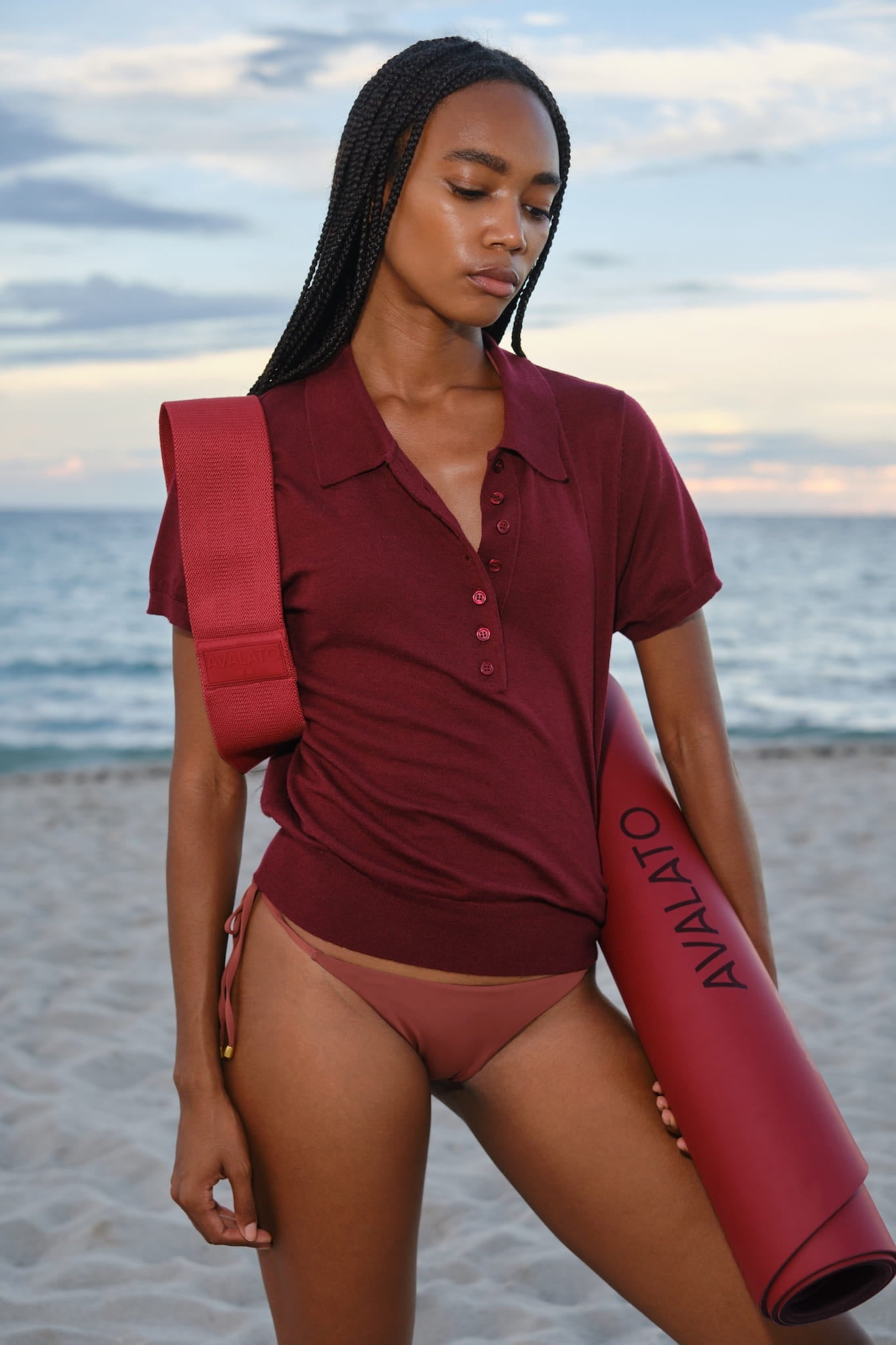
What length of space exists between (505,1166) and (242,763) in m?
0.65

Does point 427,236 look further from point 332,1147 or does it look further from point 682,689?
point 332,1147

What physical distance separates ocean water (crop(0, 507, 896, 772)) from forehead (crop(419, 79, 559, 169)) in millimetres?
10909

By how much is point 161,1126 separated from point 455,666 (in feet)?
9.99

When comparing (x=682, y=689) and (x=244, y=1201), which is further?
(x=682, y=689)

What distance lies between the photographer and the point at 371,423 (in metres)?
1.80

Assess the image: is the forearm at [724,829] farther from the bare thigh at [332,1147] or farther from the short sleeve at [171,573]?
the short sleeve at [171,573]

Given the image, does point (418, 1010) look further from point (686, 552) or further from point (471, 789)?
point (686, 552)

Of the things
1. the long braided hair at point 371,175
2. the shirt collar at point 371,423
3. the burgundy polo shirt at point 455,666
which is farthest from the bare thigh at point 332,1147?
the long braided hair at point 371,175

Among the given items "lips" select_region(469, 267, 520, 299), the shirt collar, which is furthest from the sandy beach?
"lips" select_region(469, 267, 520, 299)

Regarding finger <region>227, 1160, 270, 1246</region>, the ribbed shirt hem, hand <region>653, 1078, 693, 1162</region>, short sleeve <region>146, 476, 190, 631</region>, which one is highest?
short sleeve <region>146, 476, 190, 631</region>

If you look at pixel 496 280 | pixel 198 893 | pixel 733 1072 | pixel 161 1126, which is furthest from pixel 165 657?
pixel 733 1072

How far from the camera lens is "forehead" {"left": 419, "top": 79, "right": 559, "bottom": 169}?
172 centimetres

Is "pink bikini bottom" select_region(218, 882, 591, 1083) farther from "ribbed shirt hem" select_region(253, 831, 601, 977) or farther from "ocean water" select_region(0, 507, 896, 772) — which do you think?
"ocean water" select_region(0, 507, 896, 772)

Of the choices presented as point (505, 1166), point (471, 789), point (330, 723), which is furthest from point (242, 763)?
point (505, 1166)
